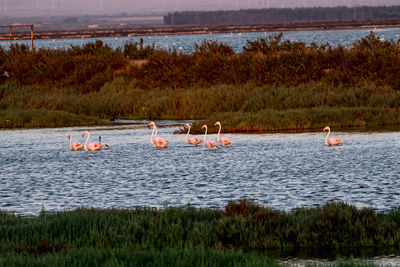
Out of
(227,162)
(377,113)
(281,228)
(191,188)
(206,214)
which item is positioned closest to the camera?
(281,228)

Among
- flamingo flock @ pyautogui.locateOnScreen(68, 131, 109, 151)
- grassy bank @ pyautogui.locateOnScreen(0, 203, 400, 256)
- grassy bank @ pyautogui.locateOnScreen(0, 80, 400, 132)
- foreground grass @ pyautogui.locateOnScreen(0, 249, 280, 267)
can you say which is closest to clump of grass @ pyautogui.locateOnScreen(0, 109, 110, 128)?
grassy bank @ pyautogui.locateOnScreen(0, 80, 400, 132)

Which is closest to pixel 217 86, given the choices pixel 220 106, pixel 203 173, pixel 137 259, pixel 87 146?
pixel 220 106

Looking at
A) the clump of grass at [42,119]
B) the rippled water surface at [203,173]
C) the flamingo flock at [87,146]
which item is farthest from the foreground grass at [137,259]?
the clump of grass at [42,119]

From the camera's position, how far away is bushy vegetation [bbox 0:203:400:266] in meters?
12.4

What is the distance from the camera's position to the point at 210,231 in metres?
12.9

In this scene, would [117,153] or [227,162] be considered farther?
[117,153]

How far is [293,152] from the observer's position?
25656 millimetres

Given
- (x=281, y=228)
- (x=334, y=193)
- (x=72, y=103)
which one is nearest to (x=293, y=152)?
(x=334, y=193)

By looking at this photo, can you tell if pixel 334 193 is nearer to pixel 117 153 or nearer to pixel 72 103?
pixel 117 153

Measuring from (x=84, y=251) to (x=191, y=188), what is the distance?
8015mm

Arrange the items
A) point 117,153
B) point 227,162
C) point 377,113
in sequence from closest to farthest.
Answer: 1. point 227,162
2. point 117,153
3. point 377,113

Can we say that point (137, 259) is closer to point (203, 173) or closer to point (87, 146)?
point (203, 173)

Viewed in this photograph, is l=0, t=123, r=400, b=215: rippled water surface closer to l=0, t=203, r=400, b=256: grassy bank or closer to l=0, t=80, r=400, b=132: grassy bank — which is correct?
l=0, t=203, r=400, b=256: grassy bank

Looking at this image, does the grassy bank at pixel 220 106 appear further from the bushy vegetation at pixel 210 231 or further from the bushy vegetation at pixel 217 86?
the bushy vegetation at pixel 210 231
